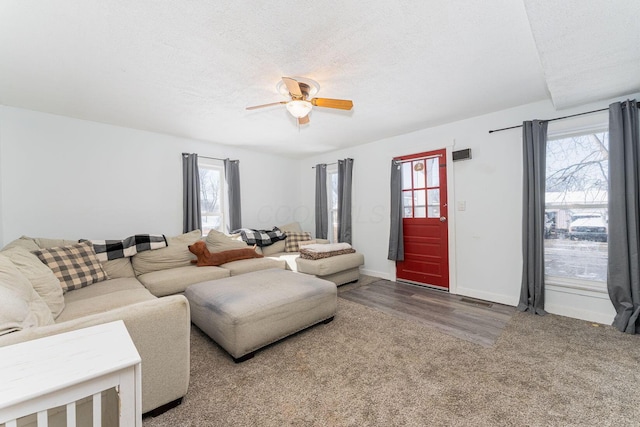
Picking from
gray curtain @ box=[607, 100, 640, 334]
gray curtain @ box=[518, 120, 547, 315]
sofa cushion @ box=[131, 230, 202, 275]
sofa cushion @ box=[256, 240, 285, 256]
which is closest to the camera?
gray curtain @ box=[607, 100, 640, 334]

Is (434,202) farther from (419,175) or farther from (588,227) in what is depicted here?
(588,227)

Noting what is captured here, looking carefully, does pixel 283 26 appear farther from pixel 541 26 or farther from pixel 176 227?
pixel 176 227

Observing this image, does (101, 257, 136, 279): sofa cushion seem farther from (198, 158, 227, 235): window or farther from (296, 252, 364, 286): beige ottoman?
(296, 252, 364, 286): beige ottoman

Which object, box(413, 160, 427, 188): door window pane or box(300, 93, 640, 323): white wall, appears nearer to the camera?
box(300, 93, 640, 323): white wall

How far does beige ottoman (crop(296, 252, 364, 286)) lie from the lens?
12.2ft

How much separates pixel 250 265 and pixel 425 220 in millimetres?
2647

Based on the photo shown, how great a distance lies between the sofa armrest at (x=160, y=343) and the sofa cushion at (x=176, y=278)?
1.41 m

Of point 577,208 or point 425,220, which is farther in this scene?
point 425,220

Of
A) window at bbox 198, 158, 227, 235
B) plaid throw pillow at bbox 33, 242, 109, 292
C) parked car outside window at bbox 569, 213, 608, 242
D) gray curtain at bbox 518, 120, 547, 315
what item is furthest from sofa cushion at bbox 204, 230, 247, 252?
parked car outside window at bbox 569, 213, 608, 242

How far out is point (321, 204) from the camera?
5164 millimetres

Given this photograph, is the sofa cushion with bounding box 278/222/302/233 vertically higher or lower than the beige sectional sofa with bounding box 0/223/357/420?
higher

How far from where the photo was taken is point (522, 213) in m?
2.98

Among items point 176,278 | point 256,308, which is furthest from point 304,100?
point 176,278

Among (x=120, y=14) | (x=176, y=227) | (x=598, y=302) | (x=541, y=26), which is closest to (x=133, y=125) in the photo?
(x=176, y=227)
